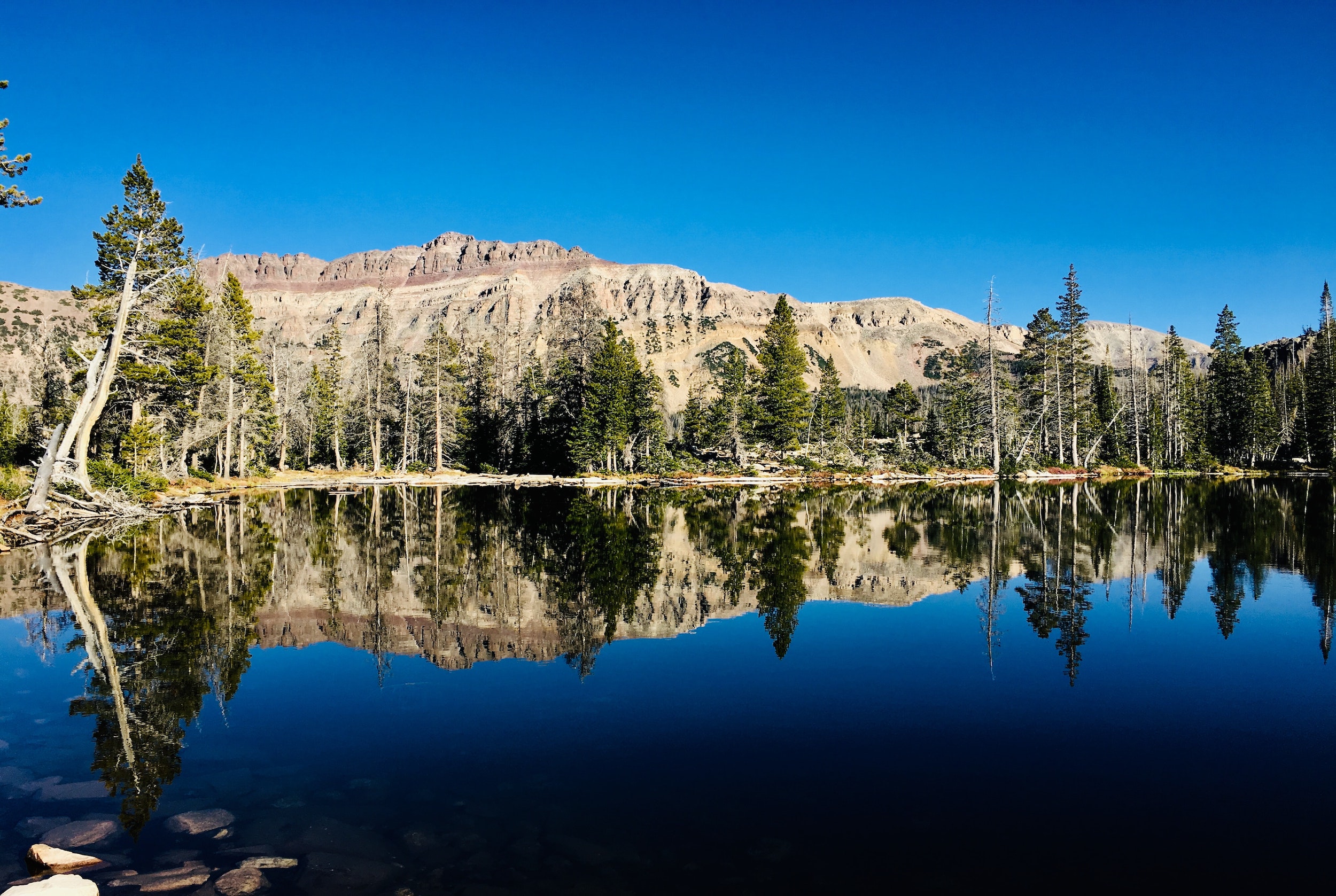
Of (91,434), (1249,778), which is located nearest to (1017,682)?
(1249,778)

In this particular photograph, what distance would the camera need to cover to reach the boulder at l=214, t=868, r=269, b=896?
210 inches

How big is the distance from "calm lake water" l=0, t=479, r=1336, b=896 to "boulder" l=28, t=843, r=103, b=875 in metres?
0.16

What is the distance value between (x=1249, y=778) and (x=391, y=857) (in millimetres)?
7659

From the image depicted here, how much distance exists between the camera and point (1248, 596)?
A: 15.6 meters

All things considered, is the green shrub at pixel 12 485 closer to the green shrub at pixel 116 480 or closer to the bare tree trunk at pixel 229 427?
the green shrub at pixel 116 480

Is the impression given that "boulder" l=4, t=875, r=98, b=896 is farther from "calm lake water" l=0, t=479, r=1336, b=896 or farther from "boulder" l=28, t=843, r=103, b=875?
"boulder" l=28, t=843, r=103, b=875

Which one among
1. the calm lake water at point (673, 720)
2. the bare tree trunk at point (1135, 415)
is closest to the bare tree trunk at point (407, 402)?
the calm lake water at point (673, 720)

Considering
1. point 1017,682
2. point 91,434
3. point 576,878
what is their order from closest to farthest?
1. point 576,878
2. point 1017,682
3. point 91,434

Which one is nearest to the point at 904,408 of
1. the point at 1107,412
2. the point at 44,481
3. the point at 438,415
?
the point at 1107,412

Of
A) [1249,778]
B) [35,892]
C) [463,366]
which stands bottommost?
[1249,778]

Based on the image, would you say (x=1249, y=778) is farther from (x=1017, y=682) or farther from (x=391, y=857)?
(x=391, y=857)

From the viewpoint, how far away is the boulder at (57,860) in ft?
18.0

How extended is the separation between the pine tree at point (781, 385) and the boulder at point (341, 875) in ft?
195

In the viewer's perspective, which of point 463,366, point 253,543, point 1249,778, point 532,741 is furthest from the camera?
point 463,366
